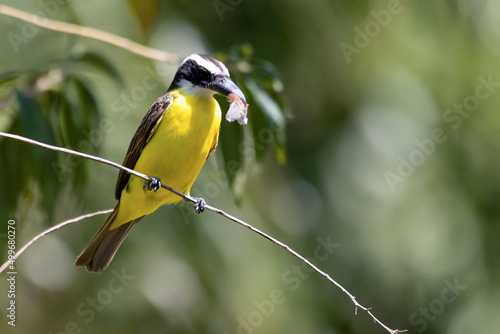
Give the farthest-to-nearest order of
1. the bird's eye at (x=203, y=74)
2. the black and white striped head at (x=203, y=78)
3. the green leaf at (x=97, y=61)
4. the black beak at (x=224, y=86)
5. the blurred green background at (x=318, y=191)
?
1. the blurred green background at (x=318, y=191)
2. the green leaf at (x=97, y=61)
3. the bird's eye at (x=203, y=74)
4. the black and white striped head at (x=203, y=78)
5. the black beak at (x=224, y=86)

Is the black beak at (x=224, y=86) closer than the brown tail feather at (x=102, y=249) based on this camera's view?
Yes

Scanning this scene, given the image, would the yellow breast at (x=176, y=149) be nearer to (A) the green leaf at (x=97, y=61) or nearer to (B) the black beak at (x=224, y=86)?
(B) the black beak at (x=224, y=86)

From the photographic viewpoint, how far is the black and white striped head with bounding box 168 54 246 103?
3.08 m

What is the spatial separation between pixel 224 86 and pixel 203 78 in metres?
0.26

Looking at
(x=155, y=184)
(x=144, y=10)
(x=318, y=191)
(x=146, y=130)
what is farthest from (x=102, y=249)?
(x=318, y=191)

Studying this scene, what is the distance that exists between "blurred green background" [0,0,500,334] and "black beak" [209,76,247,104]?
218cm

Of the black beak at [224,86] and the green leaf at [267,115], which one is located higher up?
the black beak at [224,86]

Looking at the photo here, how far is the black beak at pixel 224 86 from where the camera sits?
297 cm

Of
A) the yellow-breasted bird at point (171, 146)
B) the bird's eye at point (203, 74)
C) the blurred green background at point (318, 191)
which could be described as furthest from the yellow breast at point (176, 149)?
the blurred green background at point (318, 191)

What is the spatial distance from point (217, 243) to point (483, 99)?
326cm

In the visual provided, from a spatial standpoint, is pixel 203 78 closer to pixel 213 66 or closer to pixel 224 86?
pixel 213 66

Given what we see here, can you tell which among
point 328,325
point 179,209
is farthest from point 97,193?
point 328,325

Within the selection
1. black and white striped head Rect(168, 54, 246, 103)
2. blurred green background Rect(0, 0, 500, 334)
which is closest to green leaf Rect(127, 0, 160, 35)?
black and white striped head Rect(168, 54, 246, 103)

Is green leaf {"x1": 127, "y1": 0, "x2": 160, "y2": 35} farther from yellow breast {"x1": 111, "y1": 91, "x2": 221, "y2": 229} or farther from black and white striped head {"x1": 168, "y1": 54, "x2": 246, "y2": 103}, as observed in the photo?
yellow breast {"x1": 111, "y1": 91, "x2": 221, "y2": 229}
